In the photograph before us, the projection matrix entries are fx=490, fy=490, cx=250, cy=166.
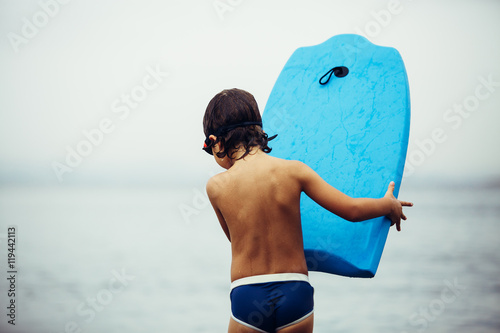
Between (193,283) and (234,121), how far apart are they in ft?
8.62

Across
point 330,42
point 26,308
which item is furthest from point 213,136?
point 26,308

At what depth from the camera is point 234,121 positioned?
50.9 inches

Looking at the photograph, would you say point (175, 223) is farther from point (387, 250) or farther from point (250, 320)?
point (250, 320)

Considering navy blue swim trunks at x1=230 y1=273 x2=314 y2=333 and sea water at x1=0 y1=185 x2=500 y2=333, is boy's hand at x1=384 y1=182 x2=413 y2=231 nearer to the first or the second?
navy blue swim trunks at x1=230 y1=273 x2=314 y2=333

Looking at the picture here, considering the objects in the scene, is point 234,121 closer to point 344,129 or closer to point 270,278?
point 270,278

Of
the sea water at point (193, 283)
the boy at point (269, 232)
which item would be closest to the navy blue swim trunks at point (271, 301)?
the boy at point (269, 232)

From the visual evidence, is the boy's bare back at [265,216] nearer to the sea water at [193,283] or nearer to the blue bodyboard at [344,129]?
the blue bodyboard at [344,129]

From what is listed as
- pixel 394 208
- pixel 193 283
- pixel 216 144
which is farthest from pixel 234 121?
pixel 193 283

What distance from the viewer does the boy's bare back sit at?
121 cm

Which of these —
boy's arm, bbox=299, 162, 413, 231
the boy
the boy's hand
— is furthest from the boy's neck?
the boy's hand

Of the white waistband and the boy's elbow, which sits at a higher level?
the boy's elbow

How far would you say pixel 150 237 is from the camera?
5.62m

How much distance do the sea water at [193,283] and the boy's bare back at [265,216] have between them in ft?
4.12

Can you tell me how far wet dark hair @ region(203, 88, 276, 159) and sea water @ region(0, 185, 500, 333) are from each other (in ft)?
3.96
